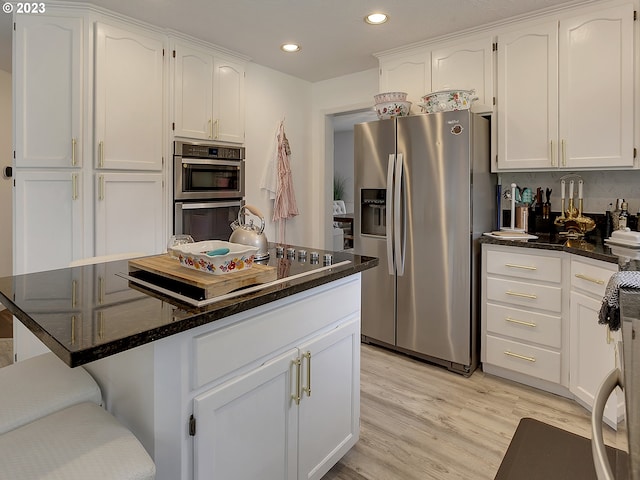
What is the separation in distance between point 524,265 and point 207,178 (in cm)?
245

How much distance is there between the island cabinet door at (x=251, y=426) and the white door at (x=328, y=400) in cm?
6

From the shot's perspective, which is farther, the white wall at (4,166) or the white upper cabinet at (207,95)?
the white wall at (4,166)

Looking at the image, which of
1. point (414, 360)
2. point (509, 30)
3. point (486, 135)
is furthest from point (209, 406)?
point (509, 30)

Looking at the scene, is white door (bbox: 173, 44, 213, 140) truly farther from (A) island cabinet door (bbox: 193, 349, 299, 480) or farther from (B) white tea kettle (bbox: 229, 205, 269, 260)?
(A) island cabinet door (bbox: 193, 349, 299, 480)

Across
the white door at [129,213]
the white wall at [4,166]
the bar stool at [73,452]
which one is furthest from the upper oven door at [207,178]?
the bar stool at [73,452]

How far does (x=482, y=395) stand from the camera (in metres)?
2.55

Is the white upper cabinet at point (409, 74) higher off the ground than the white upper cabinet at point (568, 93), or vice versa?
the white upper cabinet at point (409, 74)

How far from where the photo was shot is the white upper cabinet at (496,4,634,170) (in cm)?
243

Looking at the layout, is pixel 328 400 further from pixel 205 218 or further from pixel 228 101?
pixel 228 101

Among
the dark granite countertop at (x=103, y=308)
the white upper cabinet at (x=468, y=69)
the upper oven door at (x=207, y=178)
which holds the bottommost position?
the dark granite countertop at (x=103, y=308)

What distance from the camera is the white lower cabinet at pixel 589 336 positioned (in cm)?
212

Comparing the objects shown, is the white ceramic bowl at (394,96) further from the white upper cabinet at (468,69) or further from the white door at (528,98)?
the white door at (528,98)

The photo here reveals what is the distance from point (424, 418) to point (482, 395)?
507 mm

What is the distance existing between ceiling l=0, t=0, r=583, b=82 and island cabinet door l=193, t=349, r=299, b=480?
2.27 metres
